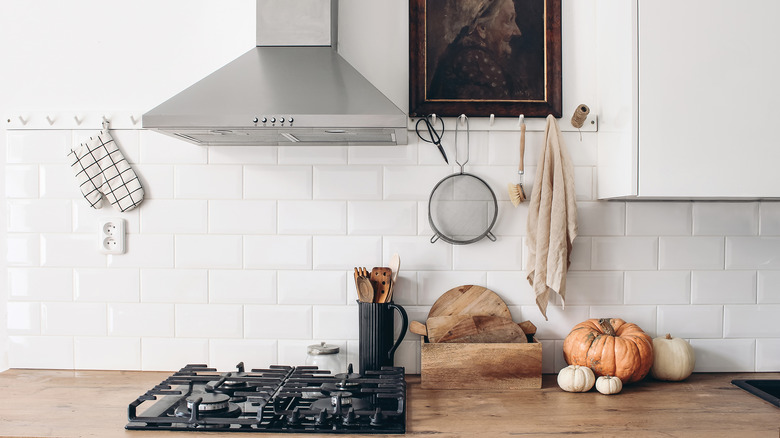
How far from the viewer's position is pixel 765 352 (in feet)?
5.86

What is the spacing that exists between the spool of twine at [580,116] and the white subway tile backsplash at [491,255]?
392mm

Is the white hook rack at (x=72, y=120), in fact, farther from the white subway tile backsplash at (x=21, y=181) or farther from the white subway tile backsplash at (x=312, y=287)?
the white subway tile backsplash at (x=312, y=287)

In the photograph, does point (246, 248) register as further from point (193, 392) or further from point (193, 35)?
point (193, 35)

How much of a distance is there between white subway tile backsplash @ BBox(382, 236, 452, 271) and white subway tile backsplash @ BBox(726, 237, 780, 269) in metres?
0.90

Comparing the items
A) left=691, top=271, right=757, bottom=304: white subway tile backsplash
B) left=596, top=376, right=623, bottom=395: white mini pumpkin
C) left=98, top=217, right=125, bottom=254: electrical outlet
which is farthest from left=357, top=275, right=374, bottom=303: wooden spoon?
left=691, top=271, right=757, bottom=304: white subway tile backsplash

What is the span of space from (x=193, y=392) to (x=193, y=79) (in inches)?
38.4

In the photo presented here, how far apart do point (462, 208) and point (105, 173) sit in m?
1.12

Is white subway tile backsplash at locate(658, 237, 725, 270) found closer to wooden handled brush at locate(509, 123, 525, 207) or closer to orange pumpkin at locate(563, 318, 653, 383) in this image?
orange pumpkin at locate(563, 318, 653, 383)

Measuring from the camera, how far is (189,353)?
1791 millimetres

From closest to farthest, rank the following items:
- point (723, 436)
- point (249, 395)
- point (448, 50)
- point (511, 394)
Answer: point (723, 436) < point (249, 395) < point (511, 394) < point (448, 50)

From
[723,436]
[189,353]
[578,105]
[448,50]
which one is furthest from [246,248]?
[723,436]

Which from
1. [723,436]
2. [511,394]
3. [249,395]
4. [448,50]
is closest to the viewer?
[723,436]

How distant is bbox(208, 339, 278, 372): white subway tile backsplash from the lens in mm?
1788

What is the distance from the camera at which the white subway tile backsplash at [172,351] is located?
5.88 ft
